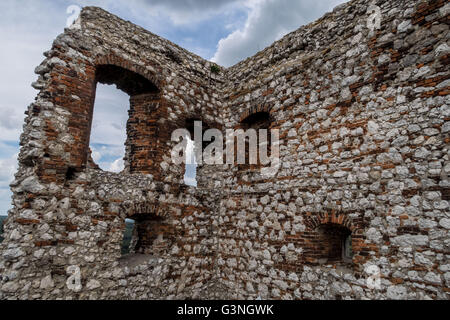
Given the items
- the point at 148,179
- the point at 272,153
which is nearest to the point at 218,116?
the point at 272,153

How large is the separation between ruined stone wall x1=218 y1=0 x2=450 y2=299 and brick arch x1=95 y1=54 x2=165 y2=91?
2.14 meters

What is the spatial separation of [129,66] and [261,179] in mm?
3421

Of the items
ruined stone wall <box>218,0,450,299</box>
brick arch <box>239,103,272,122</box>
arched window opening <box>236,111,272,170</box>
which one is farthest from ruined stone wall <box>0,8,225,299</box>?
ruined stone wall <box>218,0,450,299</box>

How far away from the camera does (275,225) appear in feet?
17.3

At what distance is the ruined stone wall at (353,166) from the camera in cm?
363

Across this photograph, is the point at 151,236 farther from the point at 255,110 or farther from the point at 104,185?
the point at 255,110

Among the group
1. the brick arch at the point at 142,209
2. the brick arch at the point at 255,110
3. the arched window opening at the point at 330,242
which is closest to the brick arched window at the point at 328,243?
the arched window opening at the point at 330,242

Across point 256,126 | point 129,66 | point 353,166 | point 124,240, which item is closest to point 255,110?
point 256,126

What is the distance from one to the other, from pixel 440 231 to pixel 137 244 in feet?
16.2

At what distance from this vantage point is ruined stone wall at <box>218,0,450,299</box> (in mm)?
3633

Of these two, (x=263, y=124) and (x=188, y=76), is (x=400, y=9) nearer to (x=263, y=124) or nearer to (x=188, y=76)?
(x=263, y=124)

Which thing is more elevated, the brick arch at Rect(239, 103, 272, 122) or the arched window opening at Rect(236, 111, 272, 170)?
the brick arch at Rect(239, 103, 272, 122)

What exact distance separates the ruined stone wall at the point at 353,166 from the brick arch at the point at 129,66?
214 centimetres

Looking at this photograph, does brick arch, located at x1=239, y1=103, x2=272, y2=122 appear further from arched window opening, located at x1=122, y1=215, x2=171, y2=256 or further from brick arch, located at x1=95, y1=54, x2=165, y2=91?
arched window opening, located at x1=122, y1=215, x2=171, y2=256
